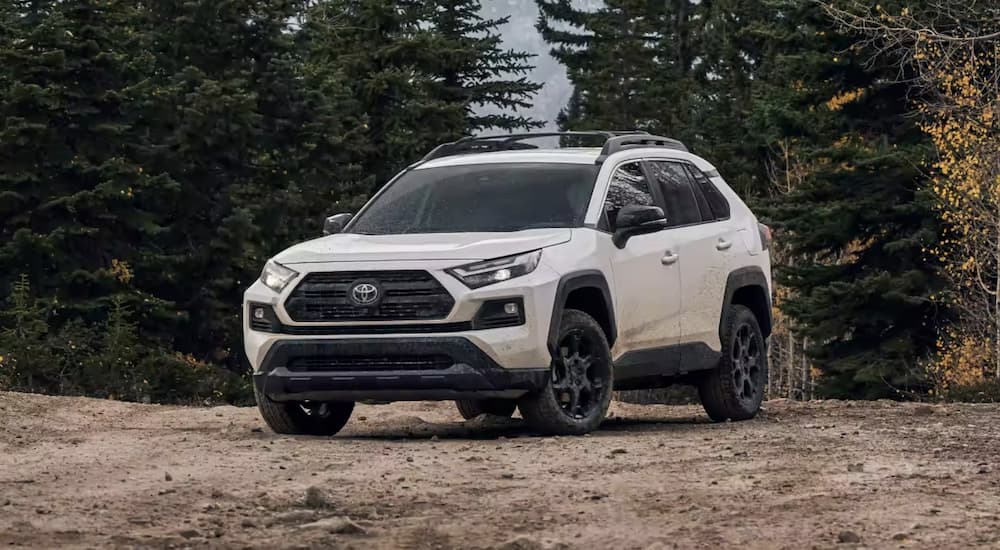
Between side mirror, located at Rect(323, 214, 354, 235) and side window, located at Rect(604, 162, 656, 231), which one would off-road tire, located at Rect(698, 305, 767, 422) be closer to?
side window, located at Rect(604, 162, 656, 231)

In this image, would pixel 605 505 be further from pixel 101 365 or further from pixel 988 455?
pixel 101 365

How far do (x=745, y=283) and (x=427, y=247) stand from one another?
11.1ft

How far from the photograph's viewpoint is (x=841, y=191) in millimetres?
37781

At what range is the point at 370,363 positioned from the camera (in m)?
11.0

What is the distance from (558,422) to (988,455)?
2.59 meters

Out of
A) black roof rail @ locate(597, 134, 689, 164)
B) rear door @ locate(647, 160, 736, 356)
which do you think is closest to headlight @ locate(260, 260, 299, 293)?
black roof rail @ locate(597, 134, 689, 164)

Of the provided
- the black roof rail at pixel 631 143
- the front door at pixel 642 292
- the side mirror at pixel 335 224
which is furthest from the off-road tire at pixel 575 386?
the side mirror at pixel 335 224

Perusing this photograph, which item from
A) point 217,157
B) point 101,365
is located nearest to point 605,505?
point 101,365

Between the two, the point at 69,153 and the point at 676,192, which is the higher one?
the point at 69,153

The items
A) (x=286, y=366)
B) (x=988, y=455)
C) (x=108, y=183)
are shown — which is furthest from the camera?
(x=108, y=183)

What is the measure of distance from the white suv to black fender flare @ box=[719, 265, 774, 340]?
0.02m

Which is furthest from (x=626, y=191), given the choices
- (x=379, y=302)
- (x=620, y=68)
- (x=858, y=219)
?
(x=620, y=68)

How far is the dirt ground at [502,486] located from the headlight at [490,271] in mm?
985

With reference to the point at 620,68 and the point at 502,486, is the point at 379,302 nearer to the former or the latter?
the point at 502,486
